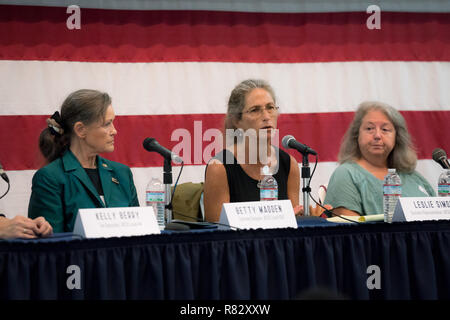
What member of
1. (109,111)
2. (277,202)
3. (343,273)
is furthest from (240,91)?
(343,273)

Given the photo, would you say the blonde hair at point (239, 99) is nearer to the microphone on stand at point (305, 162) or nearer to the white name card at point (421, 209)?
the microphone on stand at point (305, 162)

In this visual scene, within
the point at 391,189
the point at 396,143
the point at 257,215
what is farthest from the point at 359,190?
the point at 257,215

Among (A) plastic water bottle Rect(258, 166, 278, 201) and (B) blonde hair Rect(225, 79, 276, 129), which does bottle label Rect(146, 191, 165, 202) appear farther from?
(B) blonde hair Rect(225, 79, 276, 129)

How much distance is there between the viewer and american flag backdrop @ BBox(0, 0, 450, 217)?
12.5 ft

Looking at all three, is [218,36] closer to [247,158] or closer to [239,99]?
[239,99]

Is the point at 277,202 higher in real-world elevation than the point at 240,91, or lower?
lower

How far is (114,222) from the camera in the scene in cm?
214

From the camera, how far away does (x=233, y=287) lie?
2182mm

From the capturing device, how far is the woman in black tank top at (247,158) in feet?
9.89

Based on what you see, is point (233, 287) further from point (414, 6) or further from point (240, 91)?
point (414, 6)

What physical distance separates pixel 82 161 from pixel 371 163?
5.16ft

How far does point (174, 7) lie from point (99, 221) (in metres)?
2.30

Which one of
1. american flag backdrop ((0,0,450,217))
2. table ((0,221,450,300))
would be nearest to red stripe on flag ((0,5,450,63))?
american flag backdrop ((0,0,450,217))

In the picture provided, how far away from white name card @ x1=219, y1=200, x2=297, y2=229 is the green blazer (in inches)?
29.9
